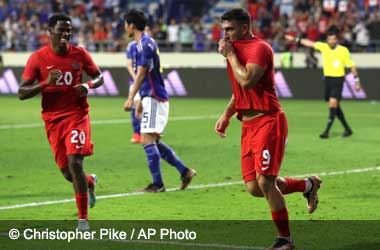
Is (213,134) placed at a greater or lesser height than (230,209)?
lesser

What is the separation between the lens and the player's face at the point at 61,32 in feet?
32.9

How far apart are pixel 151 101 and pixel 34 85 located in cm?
347

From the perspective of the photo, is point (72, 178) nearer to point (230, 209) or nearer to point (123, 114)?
point (230, 209)

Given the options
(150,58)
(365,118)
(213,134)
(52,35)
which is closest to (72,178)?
(52,35)

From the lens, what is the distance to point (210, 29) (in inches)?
1571

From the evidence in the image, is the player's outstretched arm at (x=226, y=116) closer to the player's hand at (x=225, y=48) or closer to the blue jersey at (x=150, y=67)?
the player's hand at (x=225, y=48)

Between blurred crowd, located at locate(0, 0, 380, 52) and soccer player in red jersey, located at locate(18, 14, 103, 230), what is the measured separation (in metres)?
22.6

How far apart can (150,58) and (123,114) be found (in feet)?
46.4

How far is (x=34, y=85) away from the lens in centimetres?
990

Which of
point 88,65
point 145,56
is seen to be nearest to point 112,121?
point 145,56

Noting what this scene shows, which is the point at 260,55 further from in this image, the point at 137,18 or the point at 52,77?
the point at 137,18

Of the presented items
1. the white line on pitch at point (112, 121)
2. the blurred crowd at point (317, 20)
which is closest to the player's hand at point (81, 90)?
the white line on pitch at point (112, 121)

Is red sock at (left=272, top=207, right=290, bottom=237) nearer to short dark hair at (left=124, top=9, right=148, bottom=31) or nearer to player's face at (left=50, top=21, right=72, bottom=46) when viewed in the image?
player's face at (left=50, top=21, right=72, bottom=46)

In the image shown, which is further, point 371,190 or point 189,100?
point 189,100
